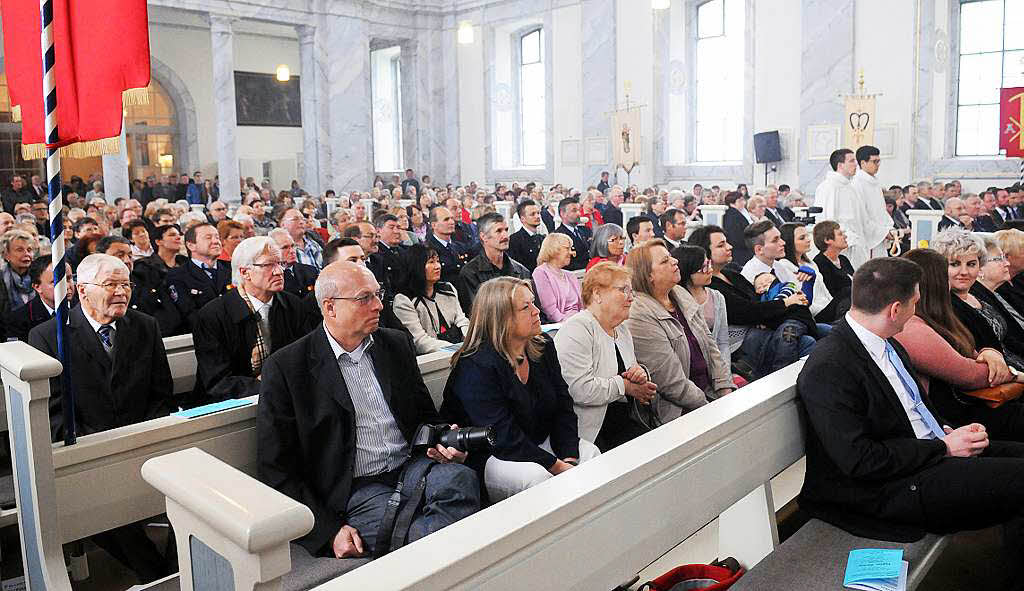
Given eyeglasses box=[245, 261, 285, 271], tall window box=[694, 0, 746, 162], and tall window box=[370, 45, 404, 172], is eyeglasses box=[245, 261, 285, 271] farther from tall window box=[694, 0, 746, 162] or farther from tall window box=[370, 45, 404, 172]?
tall window box=[370, 45, 404, 172]

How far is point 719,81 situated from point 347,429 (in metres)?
17.7

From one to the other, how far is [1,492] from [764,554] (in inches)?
118

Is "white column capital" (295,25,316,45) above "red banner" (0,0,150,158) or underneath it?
above

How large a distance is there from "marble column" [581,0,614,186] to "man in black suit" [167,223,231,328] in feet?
49.7

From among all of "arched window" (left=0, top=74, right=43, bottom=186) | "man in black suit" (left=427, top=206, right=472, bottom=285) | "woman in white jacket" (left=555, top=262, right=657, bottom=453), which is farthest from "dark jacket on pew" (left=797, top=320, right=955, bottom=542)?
"arched window" (left=0, top=74, right=43, bottom=186)

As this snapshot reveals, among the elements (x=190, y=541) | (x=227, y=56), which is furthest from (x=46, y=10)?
(x=227, y=56)

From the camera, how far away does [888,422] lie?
3.19 meters

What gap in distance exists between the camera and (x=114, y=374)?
12.5 ft

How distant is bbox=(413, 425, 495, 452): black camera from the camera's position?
3039 millimetres

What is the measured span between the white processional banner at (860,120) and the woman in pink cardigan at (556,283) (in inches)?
457

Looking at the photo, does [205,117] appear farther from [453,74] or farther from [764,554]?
[764,554]

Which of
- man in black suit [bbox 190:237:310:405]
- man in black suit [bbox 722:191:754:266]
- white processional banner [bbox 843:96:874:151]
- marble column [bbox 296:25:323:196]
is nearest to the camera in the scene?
man in black suit [bbox 190:237:310:405]

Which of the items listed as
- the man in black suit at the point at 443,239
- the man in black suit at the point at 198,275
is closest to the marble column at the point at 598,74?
the man in black suit at the point at 443,239

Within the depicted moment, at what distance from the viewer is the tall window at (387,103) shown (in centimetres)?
2572
